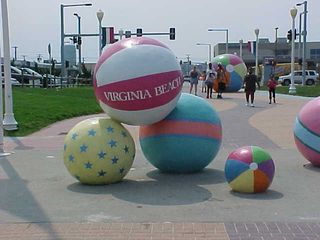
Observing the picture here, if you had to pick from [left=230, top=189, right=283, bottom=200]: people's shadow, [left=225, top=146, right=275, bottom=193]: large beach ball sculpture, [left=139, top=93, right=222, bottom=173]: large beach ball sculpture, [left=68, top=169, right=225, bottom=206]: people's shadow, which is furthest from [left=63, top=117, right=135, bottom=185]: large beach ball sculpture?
[left=230, top=189, right=283, bottom=200]: people's shadow

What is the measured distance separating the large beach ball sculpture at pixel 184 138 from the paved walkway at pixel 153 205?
9.9 inches

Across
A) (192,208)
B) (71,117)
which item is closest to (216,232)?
(192,208)

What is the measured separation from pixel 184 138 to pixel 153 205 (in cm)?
204

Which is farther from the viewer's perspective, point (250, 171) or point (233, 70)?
point (233, 70)

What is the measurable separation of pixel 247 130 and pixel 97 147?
832cm

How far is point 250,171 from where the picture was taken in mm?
7449

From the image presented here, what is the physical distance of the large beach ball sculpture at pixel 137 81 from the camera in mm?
7867

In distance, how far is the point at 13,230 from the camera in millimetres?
5785

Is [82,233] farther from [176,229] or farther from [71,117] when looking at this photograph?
[71,117]

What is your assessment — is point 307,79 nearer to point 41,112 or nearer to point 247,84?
point 247,84

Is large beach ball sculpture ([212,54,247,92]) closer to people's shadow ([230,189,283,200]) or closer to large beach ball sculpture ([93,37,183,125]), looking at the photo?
large beach ball sculpture ([93,37,183,125])

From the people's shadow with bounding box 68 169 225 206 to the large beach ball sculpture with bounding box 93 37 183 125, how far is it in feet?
3.31

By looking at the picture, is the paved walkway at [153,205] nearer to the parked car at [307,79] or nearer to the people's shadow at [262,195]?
the people's shadow at [262,195]

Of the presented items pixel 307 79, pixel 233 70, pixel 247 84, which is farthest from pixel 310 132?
pixel 307 79
